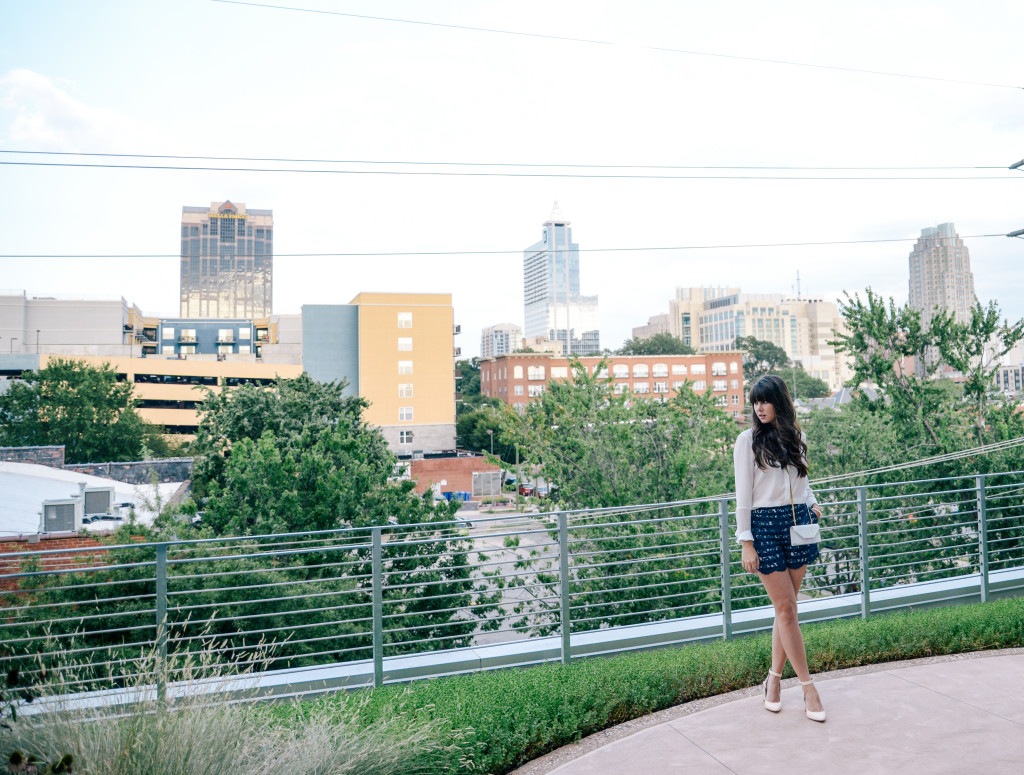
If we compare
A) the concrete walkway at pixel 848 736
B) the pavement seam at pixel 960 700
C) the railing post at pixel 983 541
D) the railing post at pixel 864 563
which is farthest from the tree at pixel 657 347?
the concrete walkway at pixel 848 736

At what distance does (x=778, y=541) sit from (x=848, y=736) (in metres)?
0.92

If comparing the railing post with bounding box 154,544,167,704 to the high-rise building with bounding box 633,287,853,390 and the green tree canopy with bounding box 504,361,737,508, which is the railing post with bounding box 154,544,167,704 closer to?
the green tree canopy with bounding box 504,361,737,508

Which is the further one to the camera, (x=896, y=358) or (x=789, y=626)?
(x=896, y=358)

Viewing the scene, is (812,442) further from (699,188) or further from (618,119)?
(699,188)

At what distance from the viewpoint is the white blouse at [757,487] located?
11.8ft

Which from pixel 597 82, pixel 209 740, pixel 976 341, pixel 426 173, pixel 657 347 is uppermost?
pixel 657 347

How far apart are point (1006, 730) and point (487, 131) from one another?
160ft

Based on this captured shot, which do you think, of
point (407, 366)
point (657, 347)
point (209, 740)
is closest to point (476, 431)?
point (407, 366)

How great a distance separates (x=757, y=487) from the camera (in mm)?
3623

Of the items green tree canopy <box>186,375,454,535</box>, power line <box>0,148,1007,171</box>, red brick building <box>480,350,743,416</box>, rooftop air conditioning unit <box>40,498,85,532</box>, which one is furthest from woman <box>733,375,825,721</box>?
red brick building <box>480,350,743,416</box>

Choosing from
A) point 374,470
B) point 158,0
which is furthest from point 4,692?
point 158,0

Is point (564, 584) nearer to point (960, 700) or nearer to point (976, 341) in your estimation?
point (960, 700)

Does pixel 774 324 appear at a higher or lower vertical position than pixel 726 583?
higher

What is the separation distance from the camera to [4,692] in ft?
8.41
